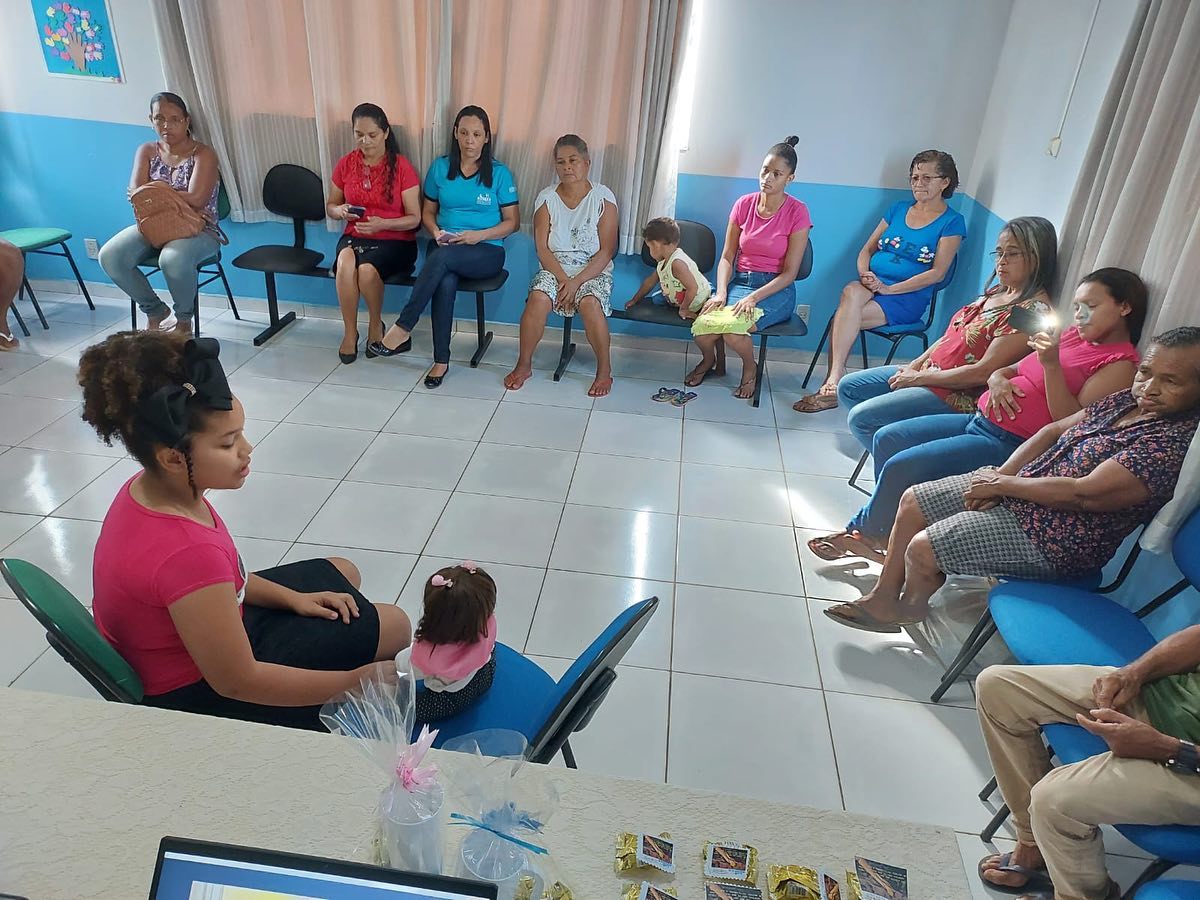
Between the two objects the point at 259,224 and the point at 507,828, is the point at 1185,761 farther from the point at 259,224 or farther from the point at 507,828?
the point at 259,224

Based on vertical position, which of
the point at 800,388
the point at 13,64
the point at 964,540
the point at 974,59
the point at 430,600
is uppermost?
the point at 974,59

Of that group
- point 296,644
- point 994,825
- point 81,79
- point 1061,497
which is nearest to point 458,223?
point 81,79

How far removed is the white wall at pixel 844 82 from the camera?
13.0 ft

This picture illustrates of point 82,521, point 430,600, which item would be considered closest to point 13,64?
point 82,521

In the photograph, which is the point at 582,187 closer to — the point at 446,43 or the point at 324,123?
the point at 446,43

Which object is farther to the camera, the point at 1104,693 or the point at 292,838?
the point at 1104,693

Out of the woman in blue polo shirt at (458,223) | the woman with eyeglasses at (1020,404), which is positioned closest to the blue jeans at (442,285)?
the woman in blue polo shirt at (458,223)

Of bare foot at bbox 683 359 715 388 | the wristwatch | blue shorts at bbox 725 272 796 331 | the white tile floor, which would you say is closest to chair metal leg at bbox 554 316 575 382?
the white tile floor

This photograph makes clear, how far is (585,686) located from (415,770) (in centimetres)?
48

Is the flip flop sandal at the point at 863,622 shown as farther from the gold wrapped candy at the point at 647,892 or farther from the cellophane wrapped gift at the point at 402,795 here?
the cellophane wrapped gift at the point at 402,795

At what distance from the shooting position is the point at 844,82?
13.4 ft

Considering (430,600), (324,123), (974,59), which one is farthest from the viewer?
(324,123)

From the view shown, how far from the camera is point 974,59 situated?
398 centimetres

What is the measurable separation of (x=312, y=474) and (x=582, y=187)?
207 cm
